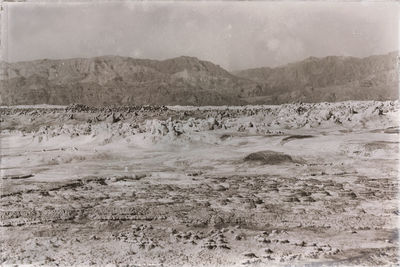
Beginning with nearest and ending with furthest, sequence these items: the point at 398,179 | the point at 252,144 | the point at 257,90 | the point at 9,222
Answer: the point at 9,222, the point at 398,179, the point at 252,144, the point at 257,90

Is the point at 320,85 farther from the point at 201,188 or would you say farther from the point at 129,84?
the point at 201,188

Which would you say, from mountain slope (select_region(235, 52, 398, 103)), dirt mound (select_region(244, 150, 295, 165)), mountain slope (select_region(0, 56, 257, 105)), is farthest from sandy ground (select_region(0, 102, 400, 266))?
mountain slope (select_region(235, 52, 398, 103))

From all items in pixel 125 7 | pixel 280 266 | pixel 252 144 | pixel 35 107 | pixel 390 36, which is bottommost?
pixel 280 266

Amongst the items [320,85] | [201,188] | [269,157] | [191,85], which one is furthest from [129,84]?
[201,188]

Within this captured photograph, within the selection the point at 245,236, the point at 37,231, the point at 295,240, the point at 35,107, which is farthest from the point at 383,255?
the point at 35,107

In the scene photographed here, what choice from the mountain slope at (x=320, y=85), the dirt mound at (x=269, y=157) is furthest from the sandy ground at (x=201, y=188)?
the mountain slope at (x=320, y=85)

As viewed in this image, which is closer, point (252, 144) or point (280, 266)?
point (280, 266)

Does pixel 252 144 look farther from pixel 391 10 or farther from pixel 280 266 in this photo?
pixel 280 266
